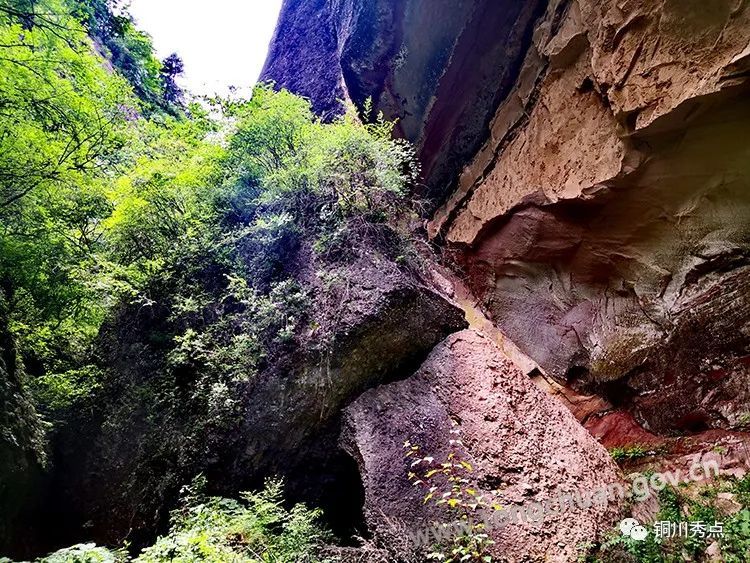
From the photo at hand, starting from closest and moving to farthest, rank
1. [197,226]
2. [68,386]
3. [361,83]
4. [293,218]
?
[68,386], [293,218], [197,226], [361,83]

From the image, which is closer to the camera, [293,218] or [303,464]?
[303,464]

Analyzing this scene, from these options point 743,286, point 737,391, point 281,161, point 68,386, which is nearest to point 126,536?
point 68,386

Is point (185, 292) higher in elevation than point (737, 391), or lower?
higher

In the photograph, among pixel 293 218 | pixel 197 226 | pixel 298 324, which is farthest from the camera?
pixel 197 226

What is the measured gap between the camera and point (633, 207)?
6023 millimetres

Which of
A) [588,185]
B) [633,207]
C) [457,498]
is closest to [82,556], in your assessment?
[457,498]

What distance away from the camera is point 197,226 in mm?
6555

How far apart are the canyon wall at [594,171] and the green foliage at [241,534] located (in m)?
5.10

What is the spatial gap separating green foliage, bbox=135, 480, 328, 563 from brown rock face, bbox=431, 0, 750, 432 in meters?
5.25

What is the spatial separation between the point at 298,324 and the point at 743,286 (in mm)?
5840

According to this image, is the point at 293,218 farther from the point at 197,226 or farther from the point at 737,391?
the point at 737,391

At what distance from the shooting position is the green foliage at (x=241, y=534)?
353cm

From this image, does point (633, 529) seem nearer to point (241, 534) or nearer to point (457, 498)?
point (457, 498)

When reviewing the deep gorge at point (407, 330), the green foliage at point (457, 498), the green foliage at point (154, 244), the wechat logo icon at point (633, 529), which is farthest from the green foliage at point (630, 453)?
the green foliage at point (154, 244)
